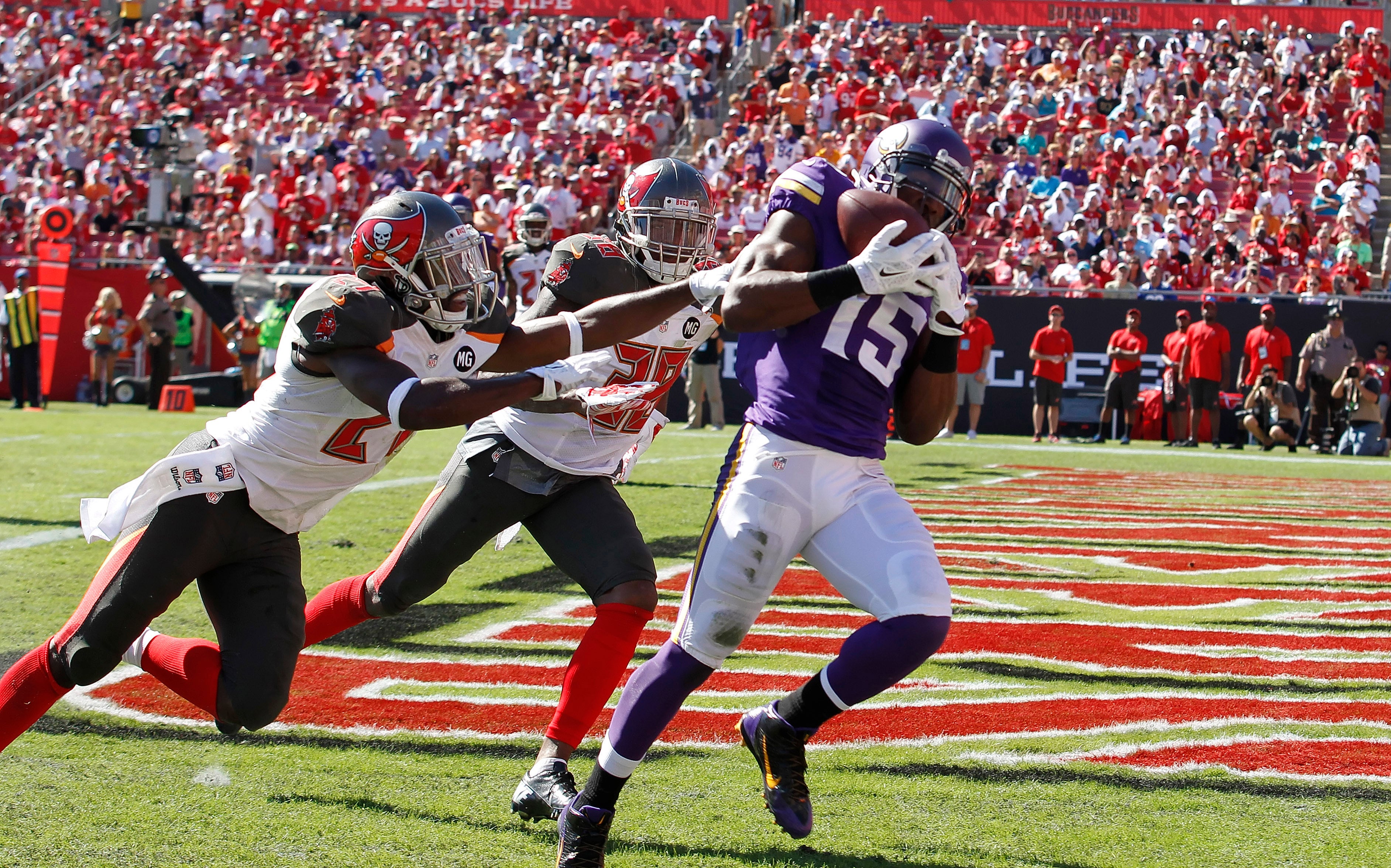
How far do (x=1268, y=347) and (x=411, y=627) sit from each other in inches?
539

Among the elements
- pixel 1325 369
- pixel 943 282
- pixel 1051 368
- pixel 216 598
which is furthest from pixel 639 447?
pixel 1325 369

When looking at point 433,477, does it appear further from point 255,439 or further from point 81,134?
point 81,134

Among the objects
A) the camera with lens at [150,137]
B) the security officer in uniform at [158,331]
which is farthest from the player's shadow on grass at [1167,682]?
the camera with lens at [150,137]

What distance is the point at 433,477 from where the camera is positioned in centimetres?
1073

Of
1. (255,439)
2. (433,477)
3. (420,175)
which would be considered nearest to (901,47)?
(420,175)

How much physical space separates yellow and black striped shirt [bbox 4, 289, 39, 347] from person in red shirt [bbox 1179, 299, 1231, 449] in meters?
14.6

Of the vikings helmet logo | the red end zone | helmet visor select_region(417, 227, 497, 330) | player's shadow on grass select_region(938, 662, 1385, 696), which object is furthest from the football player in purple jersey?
player's shadow on grass select_region(938, 662, 1385, 696)

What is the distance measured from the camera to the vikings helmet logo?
3760 millimetres

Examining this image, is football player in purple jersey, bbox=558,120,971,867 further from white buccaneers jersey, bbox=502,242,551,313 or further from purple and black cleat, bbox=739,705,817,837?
white buccaneers jersey, bbox=502,242,551,313

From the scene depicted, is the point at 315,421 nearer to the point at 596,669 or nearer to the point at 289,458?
the point at 289,458

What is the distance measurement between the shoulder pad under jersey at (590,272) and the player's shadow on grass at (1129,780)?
1674 mm

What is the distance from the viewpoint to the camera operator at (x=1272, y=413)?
16641 millimetres

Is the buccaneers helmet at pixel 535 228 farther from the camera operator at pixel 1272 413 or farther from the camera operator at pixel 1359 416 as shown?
the camera operator at pixel 1359 416

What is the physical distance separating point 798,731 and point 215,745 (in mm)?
1803
